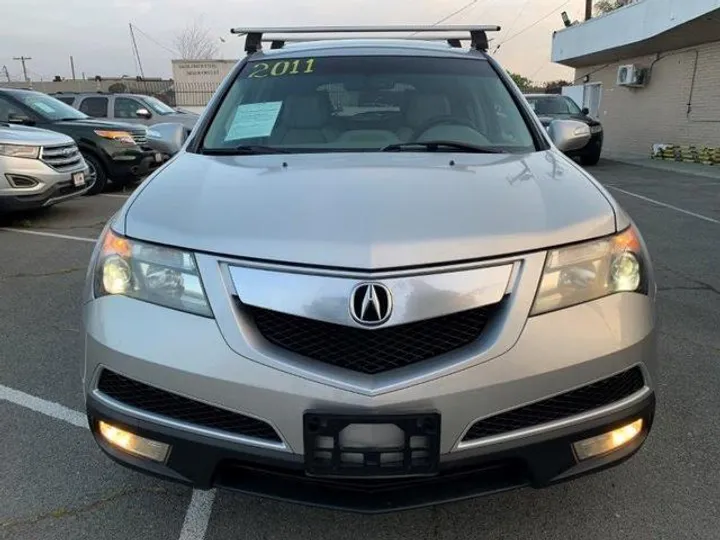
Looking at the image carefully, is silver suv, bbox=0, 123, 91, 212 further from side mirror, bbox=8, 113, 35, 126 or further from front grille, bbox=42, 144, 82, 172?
side mirror, bbox=8, 113, 35, 126

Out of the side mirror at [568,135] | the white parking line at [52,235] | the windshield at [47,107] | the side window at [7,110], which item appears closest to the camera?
the side mirror at [568,135]

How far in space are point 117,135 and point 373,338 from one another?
32.6ft

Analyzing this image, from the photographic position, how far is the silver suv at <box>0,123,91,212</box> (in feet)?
23.9

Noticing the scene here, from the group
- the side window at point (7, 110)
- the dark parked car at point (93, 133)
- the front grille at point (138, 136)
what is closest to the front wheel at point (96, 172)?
the dark parked car at point (93, 133)

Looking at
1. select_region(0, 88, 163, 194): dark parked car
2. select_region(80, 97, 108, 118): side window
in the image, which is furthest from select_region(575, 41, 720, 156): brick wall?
select_region(80, 97, 108, 118): side window

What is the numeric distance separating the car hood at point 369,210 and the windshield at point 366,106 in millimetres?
469

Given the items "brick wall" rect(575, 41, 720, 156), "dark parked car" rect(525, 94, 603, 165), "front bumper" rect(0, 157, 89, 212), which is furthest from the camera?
"brick wall" rect(575, 41, 720, 156)

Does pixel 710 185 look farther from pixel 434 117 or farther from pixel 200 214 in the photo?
pixel 200 214

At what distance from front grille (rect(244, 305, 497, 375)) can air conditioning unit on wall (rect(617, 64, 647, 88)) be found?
68.2 feet

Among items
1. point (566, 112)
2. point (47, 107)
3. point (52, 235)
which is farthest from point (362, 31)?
point (566, 112)

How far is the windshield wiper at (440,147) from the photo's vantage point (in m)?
2.85

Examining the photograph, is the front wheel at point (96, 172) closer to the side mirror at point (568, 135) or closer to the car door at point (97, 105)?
the car door at point (97, 105)

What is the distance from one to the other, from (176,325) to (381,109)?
1.81 metres

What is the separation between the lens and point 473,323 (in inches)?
71.2
